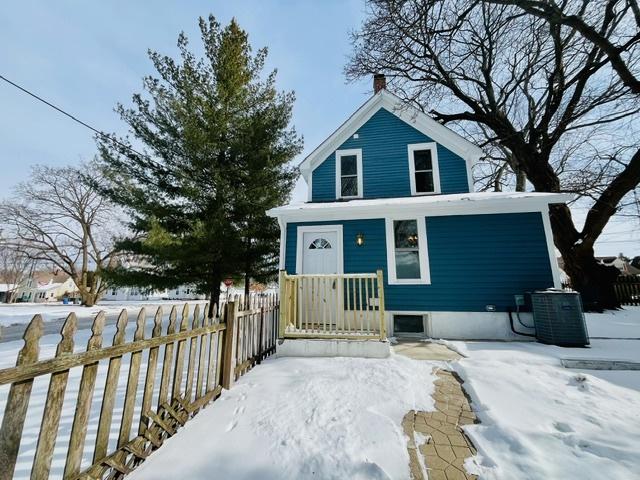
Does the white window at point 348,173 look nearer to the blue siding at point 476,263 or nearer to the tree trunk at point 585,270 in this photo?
the blue siding at point 476,263

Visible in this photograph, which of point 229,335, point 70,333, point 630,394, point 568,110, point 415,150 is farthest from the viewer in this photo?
point 568,110

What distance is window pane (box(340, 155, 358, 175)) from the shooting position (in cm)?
919

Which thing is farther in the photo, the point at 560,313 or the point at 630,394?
the point at 560,313

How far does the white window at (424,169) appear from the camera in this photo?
859cm

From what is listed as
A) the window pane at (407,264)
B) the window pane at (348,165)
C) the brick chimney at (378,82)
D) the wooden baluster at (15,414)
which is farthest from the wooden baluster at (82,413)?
the brick chimney at (378,82)

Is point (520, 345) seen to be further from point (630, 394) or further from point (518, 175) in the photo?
point (518, 175)

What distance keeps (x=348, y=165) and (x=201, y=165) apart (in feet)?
17.7

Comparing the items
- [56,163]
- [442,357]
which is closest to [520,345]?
[442,357]

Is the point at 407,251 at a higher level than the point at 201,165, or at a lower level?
lower

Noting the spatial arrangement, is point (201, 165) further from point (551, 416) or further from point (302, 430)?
point (551, 416)

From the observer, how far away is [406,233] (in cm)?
716

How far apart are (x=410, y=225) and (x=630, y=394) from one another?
15.8ft

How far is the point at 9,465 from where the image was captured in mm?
1317

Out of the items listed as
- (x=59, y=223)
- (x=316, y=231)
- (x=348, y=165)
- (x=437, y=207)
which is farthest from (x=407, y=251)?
(x=59, y=223)
